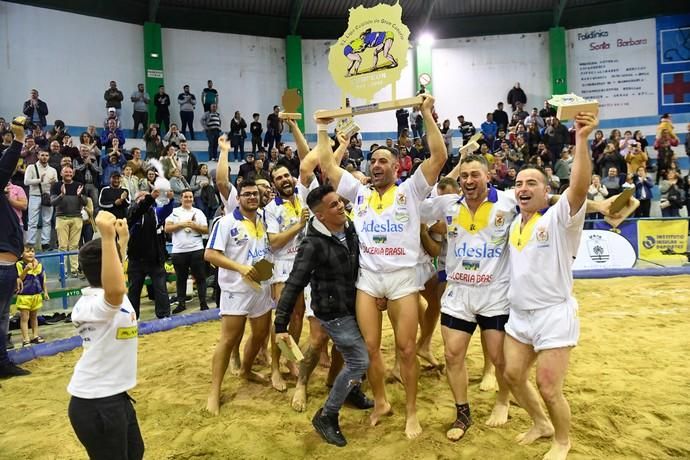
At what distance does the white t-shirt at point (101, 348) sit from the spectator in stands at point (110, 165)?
10.5 meters

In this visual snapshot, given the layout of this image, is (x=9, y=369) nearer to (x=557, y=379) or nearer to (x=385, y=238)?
(x=385, y=238)

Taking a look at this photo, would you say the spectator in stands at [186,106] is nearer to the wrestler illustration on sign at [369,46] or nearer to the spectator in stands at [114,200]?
the spectator in stands at [114,200]

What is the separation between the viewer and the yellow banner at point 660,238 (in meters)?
10.6

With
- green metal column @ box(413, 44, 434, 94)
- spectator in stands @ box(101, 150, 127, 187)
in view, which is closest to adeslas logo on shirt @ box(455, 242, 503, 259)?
spectator in stands @ box(101, 150, 127, 187)

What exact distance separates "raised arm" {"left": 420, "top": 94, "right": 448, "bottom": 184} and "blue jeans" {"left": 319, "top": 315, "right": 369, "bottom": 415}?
4.33 ft

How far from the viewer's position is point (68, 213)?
10.4m

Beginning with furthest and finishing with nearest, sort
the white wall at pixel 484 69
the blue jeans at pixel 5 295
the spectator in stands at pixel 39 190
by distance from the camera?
1. the white wall at pixel 484 69
2. the spectator in stands at pixel 39 190
3. the blue jeans at pixel 5 295

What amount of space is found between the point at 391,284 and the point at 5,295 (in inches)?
163

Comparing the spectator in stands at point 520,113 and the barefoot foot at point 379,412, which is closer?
the barefoot foot at point 379,412

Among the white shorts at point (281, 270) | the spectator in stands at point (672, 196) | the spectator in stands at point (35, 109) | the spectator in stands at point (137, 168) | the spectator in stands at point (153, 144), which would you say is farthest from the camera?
the spectator in stands at point (153, 144)

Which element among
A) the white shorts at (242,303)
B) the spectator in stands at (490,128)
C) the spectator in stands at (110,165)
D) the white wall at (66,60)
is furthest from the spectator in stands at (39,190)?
the spectator in stands at (490,128)

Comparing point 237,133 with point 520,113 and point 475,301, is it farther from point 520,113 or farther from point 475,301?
point 475,301

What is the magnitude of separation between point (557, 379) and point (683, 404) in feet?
5.97

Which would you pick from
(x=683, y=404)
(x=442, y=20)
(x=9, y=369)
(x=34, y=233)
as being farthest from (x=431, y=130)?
(x=442, y=20)
